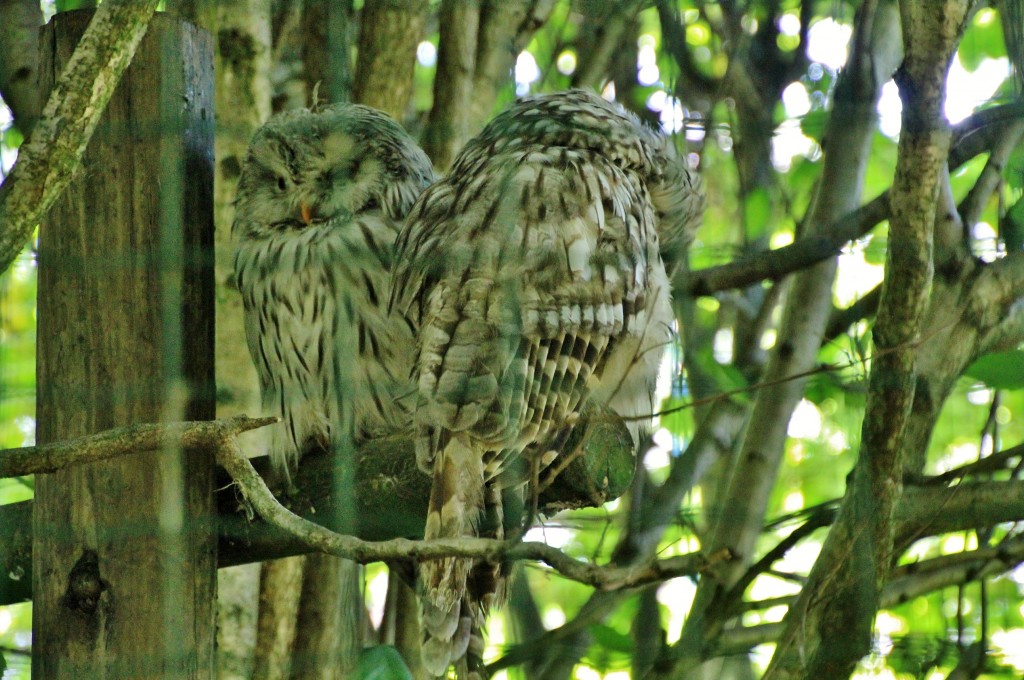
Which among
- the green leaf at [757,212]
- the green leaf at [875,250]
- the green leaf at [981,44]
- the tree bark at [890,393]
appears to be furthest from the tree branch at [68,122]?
the green leaf at [981,44]

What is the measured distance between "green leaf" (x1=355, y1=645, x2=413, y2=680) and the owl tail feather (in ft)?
0.60

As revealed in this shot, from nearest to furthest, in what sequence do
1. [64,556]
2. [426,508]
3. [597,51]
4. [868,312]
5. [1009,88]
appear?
1. [64,556]
2. [426,508]
3. [1009,88]
4. [868,312]
5. [597,51]

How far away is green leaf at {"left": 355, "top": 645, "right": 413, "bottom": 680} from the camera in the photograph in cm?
179

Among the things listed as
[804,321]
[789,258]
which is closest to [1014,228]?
[789,258]

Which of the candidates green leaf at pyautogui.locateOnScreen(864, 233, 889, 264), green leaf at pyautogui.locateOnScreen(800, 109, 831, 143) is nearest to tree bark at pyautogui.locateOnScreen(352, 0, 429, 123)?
green leaf at pyautogui.locateOnScreen(800, 109, 831, 143)

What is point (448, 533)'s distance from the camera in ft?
5.07

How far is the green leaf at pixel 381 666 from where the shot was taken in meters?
1.79

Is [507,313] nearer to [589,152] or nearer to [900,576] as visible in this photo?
[589,152]

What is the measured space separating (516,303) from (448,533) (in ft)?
1.16

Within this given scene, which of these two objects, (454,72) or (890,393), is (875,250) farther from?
(454,72)

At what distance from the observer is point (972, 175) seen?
307 cm

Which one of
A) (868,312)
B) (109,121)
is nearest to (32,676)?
(109,121)

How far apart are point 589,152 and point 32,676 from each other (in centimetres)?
116

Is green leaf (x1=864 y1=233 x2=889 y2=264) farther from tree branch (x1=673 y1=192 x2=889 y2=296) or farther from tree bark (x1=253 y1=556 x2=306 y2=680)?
tree bark (x1=253 y1=556 x2=306 y2=680)
